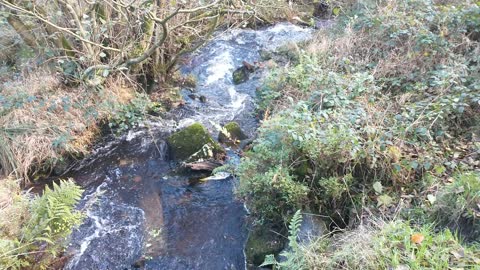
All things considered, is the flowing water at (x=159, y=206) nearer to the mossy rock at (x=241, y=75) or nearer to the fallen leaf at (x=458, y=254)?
the mossy rock at (x=241, y=75)

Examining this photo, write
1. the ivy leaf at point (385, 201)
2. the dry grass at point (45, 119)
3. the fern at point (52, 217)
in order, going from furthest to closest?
the dry grass at point (45, 119), the fern at point (52, 217), the ivy leaf at point (385, 201)

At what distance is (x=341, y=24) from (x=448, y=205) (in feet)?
18.8

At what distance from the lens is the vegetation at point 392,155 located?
290cm

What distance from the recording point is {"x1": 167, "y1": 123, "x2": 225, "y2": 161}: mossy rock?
229 inches

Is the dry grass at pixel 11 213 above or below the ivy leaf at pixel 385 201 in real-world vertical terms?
below

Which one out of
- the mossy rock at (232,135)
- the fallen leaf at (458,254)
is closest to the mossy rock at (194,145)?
the mossy rock at (232,135)

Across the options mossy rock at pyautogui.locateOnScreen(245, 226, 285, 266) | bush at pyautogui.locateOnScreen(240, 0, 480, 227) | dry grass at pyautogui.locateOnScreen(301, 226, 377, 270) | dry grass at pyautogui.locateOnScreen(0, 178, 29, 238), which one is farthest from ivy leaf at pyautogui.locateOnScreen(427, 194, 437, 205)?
dry grass at pyautogui.locateOnScreen(0, 178, 29, 238)

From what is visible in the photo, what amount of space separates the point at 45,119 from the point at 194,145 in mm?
2555

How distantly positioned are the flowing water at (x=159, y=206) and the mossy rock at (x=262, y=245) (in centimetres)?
20

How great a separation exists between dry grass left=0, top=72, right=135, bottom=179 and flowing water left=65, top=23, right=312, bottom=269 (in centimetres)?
50

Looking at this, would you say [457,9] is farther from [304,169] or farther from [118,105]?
[118,105]

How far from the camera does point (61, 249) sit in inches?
157

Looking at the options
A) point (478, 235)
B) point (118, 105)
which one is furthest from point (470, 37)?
point (118, 105)

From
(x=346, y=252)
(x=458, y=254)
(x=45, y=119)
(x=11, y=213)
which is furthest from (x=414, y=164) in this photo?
(x=45, y=119)
